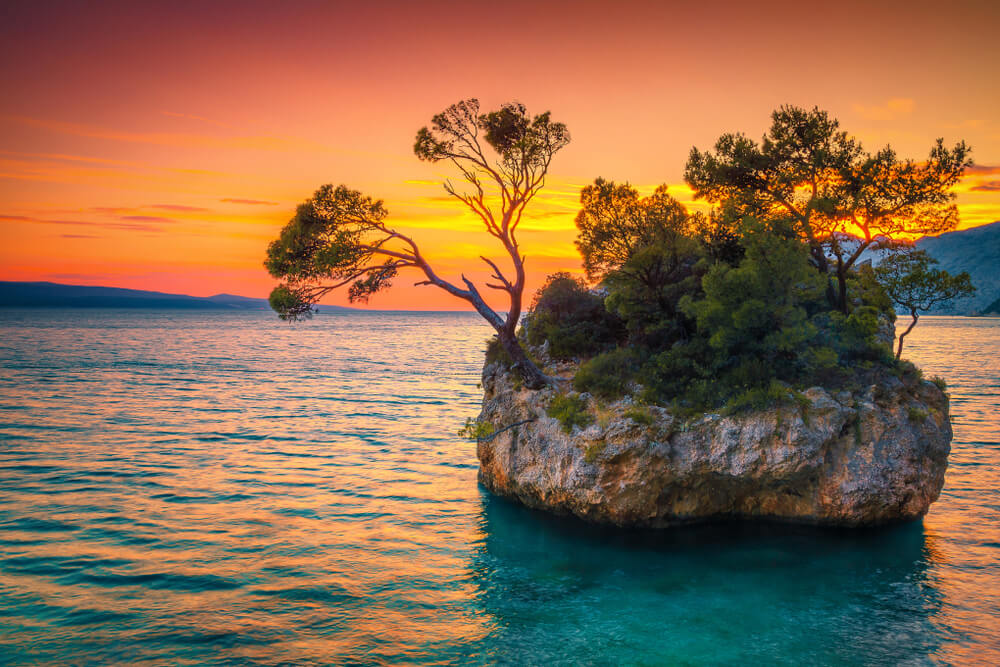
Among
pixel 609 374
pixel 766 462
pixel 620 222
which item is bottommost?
pixel 766 462

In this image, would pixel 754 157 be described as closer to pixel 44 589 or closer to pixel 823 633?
pixel 823 633

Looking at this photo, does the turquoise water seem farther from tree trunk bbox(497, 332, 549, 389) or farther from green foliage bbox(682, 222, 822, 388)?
green foliage bbox(682, 222, 822, 388)

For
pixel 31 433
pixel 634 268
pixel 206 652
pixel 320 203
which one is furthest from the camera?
pixel 31 433

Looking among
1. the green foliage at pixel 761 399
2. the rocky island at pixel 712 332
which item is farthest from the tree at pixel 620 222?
the green foliage at pixel 761 399

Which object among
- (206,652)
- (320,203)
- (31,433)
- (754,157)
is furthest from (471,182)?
(31,433)

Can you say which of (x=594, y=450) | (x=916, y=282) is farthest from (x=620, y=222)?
(x=916, y=282)

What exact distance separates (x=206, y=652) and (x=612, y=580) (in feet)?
33.2

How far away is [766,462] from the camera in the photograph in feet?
60.1

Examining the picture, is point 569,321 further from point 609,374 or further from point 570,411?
point 570,411

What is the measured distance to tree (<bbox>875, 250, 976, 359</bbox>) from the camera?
76.7ft

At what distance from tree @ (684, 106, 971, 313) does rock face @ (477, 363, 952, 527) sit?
→ 6.22 metres

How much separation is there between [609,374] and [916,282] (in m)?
13.9

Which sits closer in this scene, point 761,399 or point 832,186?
point 761,399

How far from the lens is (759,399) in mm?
18531
